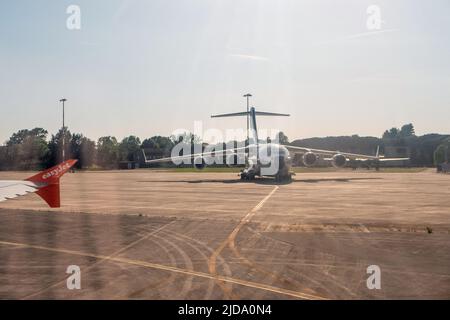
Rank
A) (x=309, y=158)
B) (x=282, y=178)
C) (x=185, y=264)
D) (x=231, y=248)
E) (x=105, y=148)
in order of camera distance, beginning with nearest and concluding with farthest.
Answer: (x=185, y=264) → (x=231, y=248) → (x=282, y=178) → (x=309, y=158) → (x=105, y=148)

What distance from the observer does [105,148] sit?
463ft

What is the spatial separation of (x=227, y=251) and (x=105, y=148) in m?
131

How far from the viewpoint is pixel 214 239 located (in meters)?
17.7

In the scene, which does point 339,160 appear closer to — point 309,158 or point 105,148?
point 309,158

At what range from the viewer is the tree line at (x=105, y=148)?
10744 cm

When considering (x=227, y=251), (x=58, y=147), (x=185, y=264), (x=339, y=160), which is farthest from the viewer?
(x=58, y=147)

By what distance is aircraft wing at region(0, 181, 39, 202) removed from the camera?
1296 cm

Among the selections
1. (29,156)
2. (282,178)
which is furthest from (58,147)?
(282,178)

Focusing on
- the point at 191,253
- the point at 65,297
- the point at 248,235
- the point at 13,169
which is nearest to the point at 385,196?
the point at 248,235

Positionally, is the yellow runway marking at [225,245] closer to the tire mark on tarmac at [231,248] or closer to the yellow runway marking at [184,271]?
the tire mark on tarmac at [231,248]

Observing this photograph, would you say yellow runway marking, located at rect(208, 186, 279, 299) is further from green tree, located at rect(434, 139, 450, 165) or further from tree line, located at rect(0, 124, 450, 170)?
green tree, located at rect(434, 139, 450, 165)

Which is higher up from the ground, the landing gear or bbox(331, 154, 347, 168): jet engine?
bbox(331, 154, 347, 168): jet engine

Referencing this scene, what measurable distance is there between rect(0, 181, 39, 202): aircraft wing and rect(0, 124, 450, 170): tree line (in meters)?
71.6

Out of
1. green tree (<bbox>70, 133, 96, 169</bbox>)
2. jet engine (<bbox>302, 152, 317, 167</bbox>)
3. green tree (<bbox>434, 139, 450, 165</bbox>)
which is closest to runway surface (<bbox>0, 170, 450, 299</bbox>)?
jet engine (<bbox>302, 152, 317, 167</bbox>)
